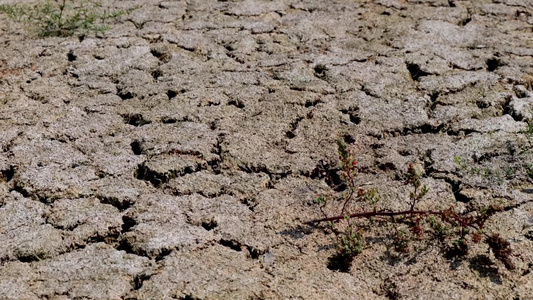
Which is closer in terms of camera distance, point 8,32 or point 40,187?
point 40,187

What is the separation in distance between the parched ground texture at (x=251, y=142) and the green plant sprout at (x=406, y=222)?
0.13 feet

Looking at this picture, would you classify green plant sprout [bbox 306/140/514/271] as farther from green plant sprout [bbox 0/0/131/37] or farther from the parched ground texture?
green plant sprout [bbox 0/0/131/37]

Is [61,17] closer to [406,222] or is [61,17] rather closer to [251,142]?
[251,142]

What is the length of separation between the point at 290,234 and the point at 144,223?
47cm

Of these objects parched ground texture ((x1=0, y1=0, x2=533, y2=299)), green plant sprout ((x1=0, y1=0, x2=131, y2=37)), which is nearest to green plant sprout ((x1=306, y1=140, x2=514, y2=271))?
parched ground texture ((x1=0, y1=0, x2=533, y2=299))

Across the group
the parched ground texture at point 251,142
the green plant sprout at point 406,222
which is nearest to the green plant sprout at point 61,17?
the parched ground texture at point 251,142

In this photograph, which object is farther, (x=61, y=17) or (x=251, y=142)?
(x=61, y=17)

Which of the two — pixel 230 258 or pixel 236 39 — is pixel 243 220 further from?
pixel 236 39

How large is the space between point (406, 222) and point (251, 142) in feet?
2.34

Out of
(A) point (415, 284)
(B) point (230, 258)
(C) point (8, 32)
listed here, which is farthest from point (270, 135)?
(C) point (8, 32)

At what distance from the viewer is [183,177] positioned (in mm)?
2381

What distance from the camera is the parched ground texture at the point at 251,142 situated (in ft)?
6.46

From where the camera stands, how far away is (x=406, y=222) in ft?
7.11

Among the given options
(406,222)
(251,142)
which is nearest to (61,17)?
(251,142)
